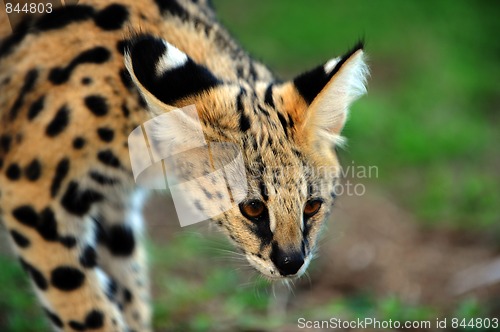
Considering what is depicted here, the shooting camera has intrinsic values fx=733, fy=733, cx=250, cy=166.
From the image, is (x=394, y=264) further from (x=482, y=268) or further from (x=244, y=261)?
(x=244, y=261)

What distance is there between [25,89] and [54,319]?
50.9 inches

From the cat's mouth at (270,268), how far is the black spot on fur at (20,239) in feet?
4.06

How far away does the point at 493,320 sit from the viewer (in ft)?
15.9

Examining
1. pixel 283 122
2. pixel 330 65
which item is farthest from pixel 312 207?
pixel 330 65

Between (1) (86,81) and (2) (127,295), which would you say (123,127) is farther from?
(2) (127,295)

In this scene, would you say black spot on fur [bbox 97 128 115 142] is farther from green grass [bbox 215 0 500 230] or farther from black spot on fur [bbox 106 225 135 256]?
green grass [bbox 215 0 500 230]

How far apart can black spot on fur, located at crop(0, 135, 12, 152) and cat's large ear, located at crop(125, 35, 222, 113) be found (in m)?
0.90

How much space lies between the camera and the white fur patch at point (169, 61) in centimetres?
345

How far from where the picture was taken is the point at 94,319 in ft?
13.4

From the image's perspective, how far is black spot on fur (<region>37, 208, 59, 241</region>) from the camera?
12.9 ft

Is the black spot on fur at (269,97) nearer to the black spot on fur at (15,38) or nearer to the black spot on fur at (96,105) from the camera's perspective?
the black spot on fur at (96,105)

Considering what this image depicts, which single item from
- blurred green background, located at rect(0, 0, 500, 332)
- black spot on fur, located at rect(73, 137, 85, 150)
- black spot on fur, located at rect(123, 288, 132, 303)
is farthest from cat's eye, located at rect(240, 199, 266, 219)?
black spot on fur, located at rect(123, 288, 132, 303)

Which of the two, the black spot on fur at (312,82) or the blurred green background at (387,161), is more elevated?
the black spot on fur at (312,82)

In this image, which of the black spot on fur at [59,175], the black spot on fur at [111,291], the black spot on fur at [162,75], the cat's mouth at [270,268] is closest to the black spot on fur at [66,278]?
the black spot on fur at [111,291]
